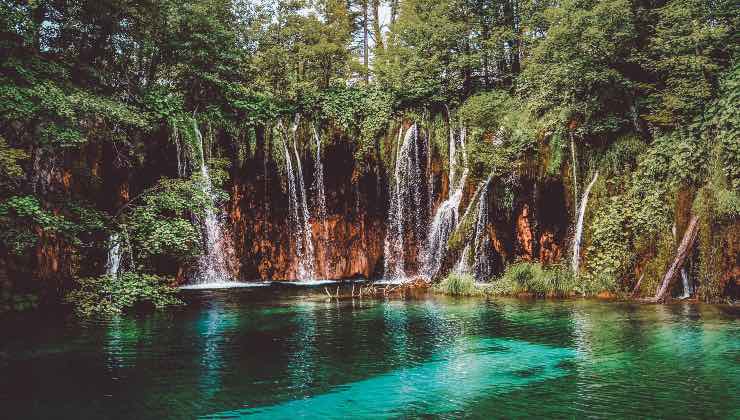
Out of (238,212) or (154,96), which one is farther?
(238,212)

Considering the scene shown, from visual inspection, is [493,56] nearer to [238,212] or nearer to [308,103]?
[308,103]

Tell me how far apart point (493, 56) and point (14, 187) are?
19498 mm

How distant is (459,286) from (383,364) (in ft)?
26.6

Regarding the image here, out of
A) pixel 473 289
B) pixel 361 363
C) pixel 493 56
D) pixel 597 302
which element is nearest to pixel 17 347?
pixel 361 363

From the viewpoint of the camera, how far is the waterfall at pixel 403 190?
21.2m

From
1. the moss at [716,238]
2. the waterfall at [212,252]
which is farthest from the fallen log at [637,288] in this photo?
the waterfall at [212,252]

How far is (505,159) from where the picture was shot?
16.7 metres

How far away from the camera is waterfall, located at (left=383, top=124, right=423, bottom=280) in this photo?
21.2 meters

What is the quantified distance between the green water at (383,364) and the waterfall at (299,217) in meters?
10.7

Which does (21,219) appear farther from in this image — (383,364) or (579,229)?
(579,229)

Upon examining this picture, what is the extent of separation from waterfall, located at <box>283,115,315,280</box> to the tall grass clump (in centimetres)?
879

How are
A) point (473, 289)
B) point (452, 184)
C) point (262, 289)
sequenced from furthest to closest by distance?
point (452, 184) < point (262, 289) < point (473, 289)

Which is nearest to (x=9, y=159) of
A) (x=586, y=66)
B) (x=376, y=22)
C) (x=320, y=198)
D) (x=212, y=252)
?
(x=212, y=252)

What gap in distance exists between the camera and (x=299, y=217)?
2248cm
